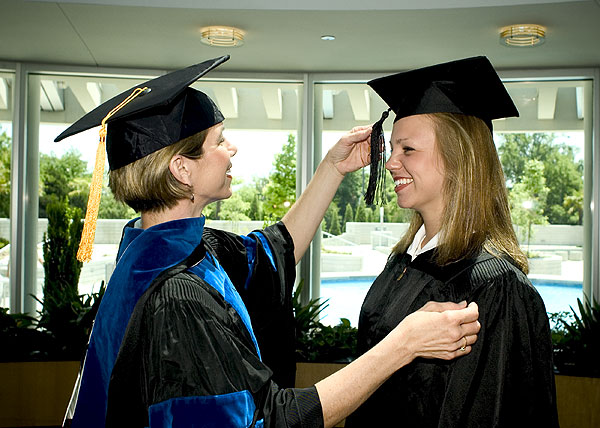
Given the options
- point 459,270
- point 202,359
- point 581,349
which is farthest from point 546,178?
point 202,359

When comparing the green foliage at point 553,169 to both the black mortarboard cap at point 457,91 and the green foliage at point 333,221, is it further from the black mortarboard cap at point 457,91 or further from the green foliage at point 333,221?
the black mortarboard cap at point 457,91

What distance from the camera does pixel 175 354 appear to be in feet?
4.69

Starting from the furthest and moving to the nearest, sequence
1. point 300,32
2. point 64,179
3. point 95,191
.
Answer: point 64,179, point 300,32, point 95,191

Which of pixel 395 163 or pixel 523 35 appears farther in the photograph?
pixel 523 35

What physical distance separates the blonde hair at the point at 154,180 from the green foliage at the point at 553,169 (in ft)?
15.2

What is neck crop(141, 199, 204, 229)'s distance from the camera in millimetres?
1744

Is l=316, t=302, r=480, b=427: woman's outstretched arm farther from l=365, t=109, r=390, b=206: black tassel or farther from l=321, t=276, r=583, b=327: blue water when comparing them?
l=321, t=276, r=583, b=327: blue water

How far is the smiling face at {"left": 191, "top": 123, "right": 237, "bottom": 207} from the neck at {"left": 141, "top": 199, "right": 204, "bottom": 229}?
41 millimetres

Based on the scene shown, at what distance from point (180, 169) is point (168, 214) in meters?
0.14

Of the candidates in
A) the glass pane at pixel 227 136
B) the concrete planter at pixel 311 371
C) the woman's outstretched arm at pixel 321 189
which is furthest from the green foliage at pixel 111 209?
the woman's outstretched arm at pixel 321 189

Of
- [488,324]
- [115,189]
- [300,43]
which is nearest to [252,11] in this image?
[300,43]

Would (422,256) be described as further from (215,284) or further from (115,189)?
(115,189)

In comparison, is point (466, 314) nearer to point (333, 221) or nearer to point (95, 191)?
point (95, 191)

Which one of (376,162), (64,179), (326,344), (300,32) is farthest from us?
(64,179)
